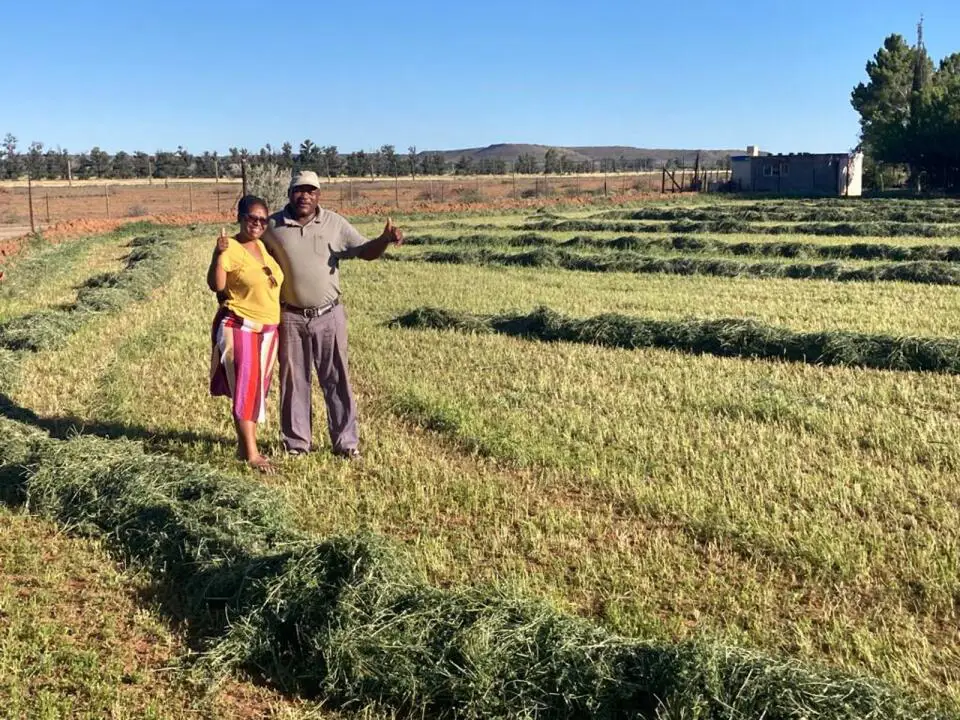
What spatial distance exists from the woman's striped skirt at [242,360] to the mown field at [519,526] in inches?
22.0

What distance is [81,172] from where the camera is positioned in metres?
80.9

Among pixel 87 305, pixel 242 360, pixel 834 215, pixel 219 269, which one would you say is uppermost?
pixel 834 215

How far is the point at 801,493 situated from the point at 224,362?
4066 millimetres

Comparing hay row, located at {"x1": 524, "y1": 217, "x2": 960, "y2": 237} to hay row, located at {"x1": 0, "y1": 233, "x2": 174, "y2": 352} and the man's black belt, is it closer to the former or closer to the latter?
hay row, located at {"x1": 0, "y1": 233, "x2": 174, "y2": 352}

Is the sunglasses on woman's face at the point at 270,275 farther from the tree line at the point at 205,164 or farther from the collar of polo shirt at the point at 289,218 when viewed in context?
the tree line at the point at 205,164

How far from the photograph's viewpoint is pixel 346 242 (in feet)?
21.4

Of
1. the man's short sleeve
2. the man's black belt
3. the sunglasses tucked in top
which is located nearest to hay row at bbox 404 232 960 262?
the man's short sleeve

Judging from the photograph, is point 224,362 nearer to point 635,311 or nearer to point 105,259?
point 635,311

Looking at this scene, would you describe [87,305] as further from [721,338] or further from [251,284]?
[721,338]

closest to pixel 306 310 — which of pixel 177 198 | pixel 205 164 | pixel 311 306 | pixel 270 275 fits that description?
pixel 311 306

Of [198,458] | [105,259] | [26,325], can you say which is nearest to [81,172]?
[105,259]

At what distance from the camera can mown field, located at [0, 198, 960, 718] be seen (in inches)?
144

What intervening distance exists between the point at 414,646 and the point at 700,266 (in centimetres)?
1543

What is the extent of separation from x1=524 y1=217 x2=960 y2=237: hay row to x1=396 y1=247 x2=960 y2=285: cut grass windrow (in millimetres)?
7147
